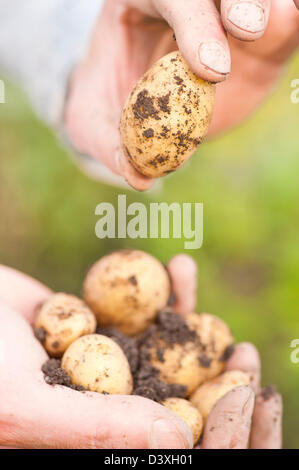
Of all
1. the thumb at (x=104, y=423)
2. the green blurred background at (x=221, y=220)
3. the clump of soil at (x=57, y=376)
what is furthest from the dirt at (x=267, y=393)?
the green blurred background at (x=221, y=220)

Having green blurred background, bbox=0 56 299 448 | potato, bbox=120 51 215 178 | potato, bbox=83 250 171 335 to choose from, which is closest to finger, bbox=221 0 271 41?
potato, bbox=120 51 215 178

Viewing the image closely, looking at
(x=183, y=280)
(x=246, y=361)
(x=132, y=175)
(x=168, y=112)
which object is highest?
(x=168, y=112)

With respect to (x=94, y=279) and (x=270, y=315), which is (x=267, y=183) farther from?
(x=94, y=279)

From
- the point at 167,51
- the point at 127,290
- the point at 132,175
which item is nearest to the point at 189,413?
the point at 127,290

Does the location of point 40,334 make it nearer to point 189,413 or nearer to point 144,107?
point 189,413

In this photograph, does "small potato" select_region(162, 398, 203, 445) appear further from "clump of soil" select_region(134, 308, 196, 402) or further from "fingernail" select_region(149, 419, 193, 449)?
"fingernail" select_region(149, 419, 193, 449)
